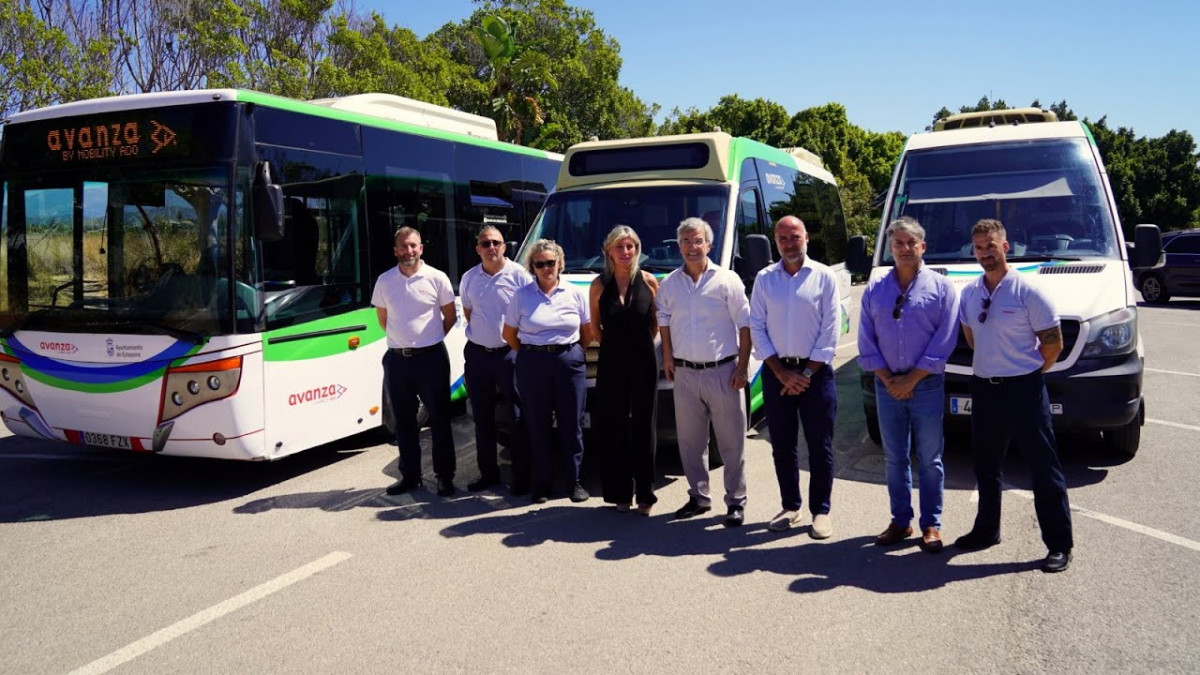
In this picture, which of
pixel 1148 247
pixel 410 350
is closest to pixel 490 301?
pixel 410 350

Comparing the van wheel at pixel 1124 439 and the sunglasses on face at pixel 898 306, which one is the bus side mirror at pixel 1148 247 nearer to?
the van wheel at pixel 1124 439

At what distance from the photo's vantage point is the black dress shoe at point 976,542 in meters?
5.12

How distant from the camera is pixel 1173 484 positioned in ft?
20.6

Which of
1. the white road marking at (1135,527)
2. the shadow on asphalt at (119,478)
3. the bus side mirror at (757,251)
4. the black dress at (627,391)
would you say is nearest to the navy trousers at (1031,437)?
the white road marking at (1135,527)

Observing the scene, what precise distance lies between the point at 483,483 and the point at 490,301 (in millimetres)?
1385

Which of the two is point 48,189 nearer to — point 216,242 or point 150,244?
point 150,244

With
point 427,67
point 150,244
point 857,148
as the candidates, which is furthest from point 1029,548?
point 857,148

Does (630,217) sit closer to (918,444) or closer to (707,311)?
(707,311)

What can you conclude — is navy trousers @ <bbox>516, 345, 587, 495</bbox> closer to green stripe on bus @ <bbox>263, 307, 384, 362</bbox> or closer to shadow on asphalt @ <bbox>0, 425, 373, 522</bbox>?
green stripe on bus @ <bbox>263, 307, 384, 362</bbox>

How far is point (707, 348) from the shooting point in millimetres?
5621

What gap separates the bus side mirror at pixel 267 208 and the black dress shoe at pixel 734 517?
3637 mm

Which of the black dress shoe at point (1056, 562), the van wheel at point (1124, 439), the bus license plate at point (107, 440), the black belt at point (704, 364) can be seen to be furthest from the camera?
the van wheel at point (1124, 439)

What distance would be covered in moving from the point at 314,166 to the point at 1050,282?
5.87 m

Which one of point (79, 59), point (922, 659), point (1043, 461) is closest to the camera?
point (922, 659)
